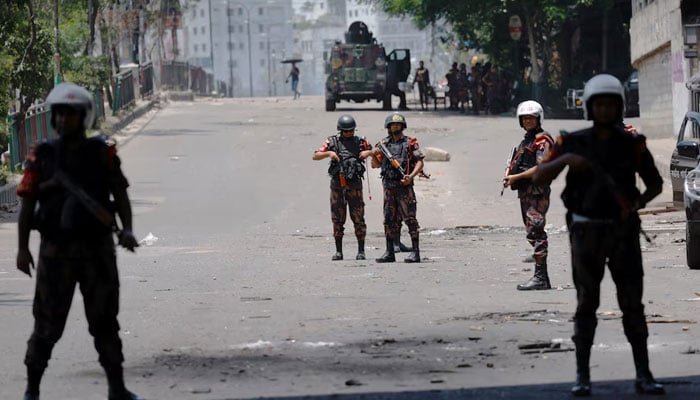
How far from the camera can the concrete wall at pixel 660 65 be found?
3416cm

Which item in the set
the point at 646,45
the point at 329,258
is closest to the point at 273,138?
the point at 646,45

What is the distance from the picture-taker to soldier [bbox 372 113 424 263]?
16516 millimetres

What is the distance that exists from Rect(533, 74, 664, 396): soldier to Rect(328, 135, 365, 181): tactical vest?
31.0 feet

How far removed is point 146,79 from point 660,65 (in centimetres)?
2439

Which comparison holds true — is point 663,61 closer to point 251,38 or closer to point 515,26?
point 515,26

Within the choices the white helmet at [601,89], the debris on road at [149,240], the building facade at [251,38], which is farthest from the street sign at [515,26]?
the building facade at [251,38]

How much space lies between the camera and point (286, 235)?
22.2 m

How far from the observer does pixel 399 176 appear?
16.5 m

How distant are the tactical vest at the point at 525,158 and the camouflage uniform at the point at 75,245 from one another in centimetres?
645

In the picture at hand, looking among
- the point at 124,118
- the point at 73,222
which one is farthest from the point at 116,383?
the point at 124,118

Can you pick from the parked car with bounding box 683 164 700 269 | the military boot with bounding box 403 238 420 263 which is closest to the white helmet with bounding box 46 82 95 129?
the parked car with bounding box 683 164 700 269

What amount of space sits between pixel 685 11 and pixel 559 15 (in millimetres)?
14374

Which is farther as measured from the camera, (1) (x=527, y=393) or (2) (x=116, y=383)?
(1) (x=527, y=393)

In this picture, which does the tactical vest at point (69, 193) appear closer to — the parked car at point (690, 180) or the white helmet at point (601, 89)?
the white helmet at point (601, 89)
